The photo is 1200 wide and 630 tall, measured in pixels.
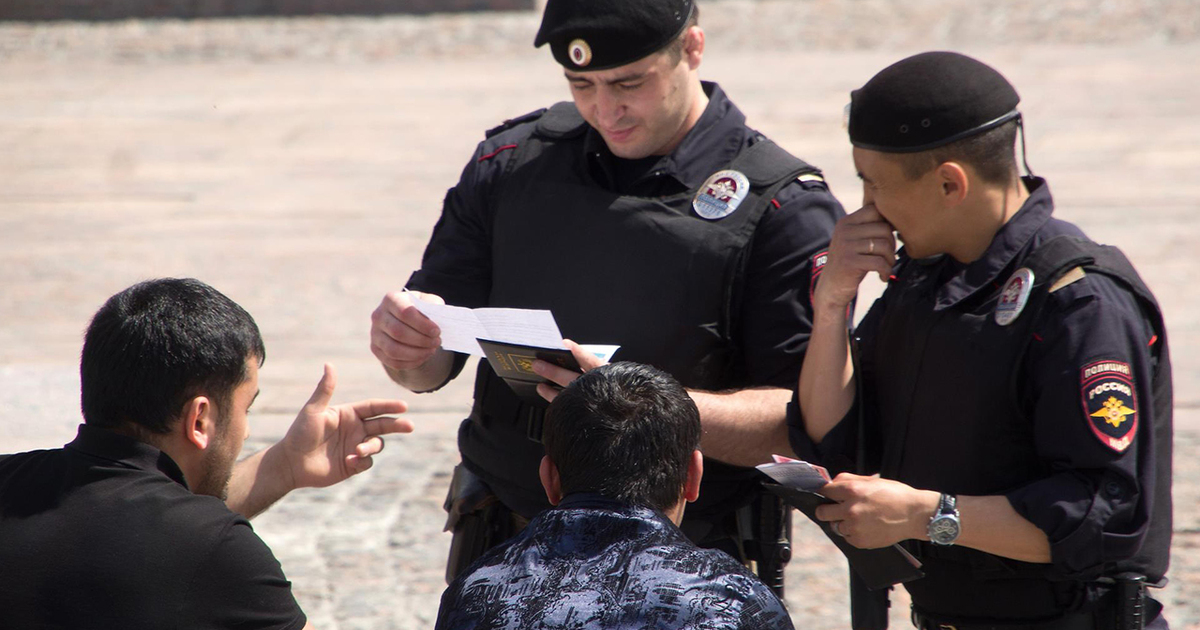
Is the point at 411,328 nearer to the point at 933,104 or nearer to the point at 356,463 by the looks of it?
the point at 356,463

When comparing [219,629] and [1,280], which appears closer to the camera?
[219,629]

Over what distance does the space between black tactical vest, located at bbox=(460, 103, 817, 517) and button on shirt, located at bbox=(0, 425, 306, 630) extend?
3.04 feet

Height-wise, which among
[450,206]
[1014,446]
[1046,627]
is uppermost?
[450,206]

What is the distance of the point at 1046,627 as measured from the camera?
255 cm

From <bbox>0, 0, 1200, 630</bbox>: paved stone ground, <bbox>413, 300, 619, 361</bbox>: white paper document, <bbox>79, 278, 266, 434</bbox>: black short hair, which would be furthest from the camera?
<bbox>0, 0, 1200, 630</bbox>: paved stone ground

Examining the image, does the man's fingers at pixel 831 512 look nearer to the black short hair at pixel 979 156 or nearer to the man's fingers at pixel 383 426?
the black short hair at pixel 979 156

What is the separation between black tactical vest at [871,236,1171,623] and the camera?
243cm

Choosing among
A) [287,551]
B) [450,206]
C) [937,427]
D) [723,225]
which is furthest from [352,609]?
[937,427]

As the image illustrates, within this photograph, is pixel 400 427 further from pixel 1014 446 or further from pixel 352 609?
pixel 352 609

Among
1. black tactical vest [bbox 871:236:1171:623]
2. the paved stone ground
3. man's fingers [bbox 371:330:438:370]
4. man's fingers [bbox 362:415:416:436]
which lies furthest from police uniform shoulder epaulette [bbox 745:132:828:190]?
the paved stone ground

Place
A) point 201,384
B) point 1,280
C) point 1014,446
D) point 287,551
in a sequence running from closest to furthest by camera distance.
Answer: point 201,384, point 1014,446, point 287,551, point 1,280

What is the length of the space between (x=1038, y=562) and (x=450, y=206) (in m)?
1.57

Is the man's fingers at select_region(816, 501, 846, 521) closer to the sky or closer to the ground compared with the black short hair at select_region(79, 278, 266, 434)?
closer to the ground

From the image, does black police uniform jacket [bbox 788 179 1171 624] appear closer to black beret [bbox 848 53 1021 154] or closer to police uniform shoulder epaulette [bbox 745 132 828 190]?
black beret [bbox 848 53 1021 154]
